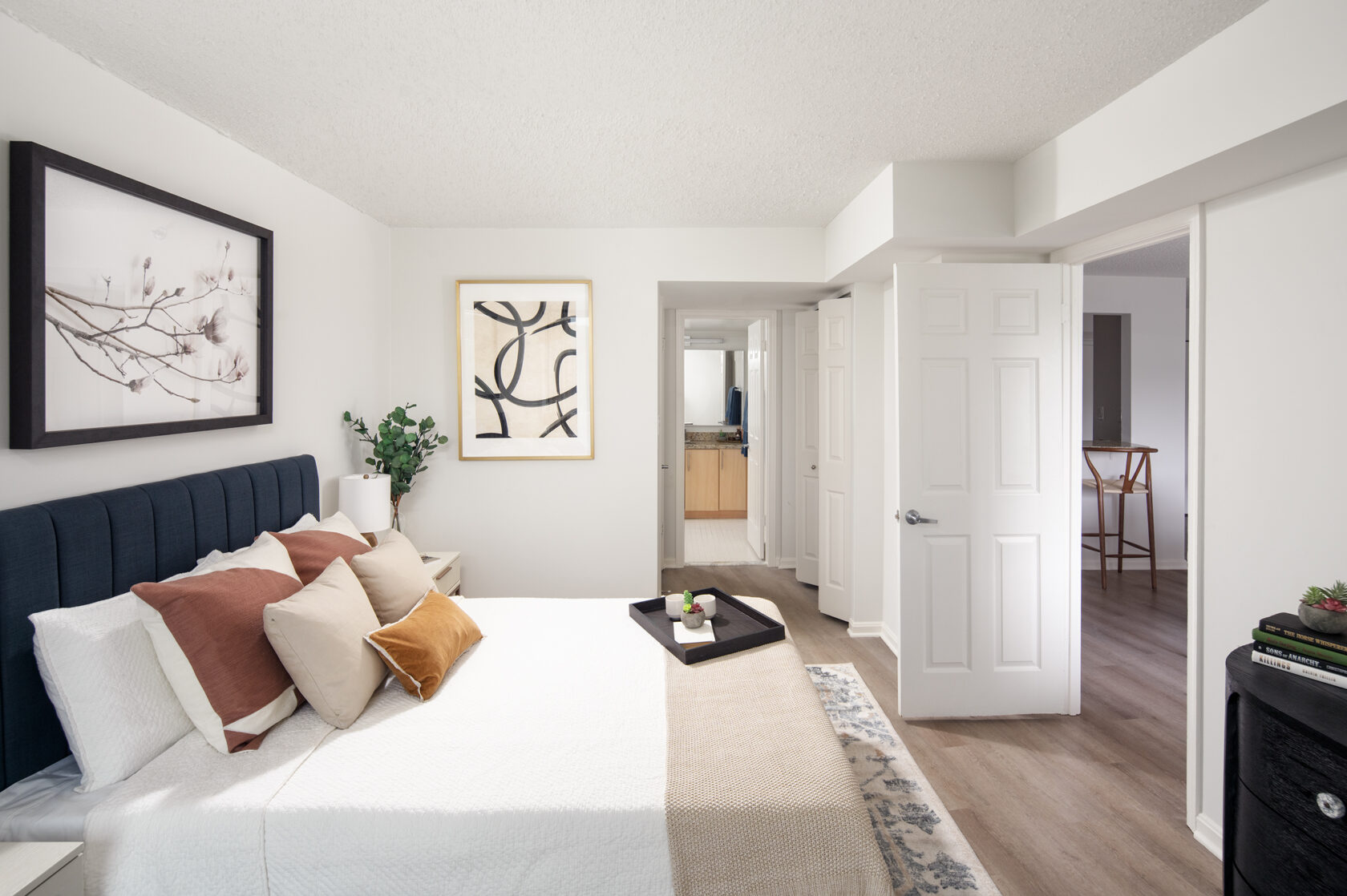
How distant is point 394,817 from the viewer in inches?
56.9

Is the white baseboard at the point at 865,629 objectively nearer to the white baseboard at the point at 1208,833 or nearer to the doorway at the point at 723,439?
the doorway at the point at 723,439

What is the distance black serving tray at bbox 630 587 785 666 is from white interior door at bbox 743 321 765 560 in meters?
3.08

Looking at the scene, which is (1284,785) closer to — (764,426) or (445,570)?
(445,570)

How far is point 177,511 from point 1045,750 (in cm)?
345

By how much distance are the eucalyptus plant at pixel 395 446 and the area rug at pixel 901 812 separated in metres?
2.52

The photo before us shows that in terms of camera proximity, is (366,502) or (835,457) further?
(835,457)

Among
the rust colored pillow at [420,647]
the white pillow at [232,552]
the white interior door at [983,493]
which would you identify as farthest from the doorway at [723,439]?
the rust colored pillow at [420,647]

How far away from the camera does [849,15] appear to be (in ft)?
5.62

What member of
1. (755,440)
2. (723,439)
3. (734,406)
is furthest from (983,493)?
(734,406)

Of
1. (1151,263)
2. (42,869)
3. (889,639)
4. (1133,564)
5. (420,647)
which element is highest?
(1151,263)

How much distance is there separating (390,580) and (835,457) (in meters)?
2.96

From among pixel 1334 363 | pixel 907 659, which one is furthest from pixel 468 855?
pixel 1334 363

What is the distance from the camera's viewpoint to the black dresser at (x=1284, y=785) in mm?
1314

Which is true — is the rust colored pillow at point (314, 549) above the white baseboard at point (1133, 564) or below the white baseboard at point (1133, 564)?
above
